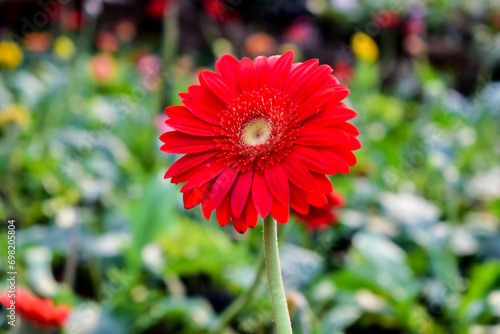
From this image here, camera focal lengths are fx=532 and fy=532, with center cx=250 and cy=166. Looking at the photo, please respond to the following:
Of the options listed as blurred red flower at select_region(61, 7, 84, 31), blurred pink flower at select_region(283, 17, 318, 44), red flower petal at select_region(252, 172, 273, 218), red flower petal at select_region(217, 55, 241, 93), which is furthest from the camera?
blurred pink flower at select_region(283, 17, 318, 44)

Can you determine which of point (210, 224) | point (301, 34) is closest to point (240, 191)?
point (210, 224)

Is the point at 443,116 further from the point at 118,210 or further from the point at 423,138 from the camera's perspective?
the point at 118,210

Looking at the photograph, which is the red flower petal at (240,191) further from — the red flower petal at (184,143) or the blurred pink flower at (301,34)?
the blurred pink flower at (301,34)

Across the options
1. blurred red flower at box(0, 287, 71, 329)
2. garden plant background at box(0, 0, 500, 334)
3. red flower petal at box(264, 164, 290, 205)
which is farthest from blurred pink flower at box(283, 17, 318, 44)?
red flower petal at box(264, 164, 290, 205)

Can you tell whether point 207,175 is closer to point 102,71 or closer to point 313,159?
point 313,159

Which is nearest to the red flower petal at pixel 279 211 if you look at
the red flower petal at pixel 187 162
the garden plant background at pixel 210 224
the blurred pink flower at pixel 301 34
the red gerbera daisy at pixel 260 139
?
the red gerbera daisy at pixel 260 139

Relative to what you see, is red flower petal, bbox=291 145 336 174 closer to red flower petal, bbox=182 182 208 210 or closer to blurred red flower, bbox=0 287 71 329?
red flower petal, bbox=182 182 208 210

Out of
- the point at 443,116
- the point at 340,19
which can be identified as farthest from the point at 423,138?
the point at 340,19
